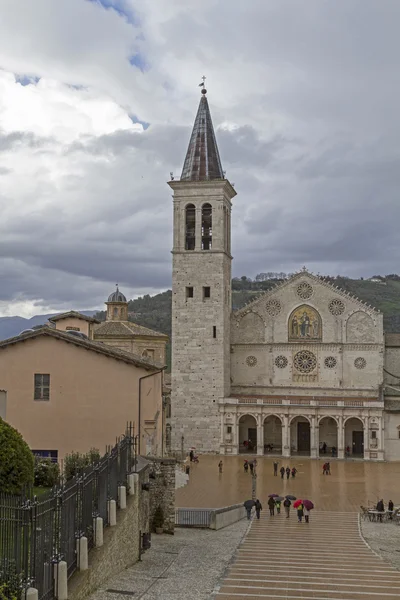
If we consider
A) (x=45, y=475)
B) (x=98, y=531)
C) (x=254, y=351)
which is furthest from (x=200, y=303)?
(x=98, y=531)

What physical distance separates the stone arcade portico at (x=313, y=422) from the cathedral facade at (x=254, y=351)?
0.08 meters

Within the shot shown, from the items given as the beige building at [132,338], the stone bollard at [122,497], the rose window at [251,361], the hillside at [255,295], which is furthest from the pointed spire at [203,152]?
the hillside at [255,295]

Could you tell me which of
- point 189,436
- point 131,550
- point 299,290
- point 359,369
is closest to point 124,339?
point 189,436

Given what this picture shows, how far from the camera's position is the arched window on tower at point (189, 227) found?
55656 mm

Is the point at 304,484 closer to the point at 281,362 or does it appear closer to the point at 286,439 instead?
the point at 286,439

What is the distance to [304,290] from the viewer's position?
55.8 metres

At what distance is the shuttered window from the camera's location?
25.1 metres

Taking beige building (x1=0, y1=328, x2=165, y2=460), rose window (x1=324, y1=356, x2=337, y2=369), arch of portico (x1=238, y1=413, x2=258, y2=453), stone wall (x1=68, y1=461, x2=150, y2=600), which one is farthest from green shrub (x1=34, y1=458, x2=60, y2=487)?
rose window (x1=324, y1=356, x2=337, y2=369)

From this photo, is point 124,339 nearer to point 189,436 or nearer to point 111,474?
point 189,436

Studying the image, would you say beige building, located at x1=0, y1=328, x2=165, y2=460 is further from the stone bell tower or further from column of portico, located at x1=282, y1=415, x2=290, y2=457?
the stone bell tower

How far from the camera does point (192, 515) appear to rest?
26.8 meters

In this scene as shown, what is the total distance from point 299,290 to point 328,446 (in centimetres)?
1182

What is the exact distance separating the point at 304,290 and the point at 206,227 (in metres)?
8.84

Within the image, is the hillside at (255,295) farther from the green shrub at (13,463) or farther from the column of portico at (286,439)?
the green shrub at (13,463)
